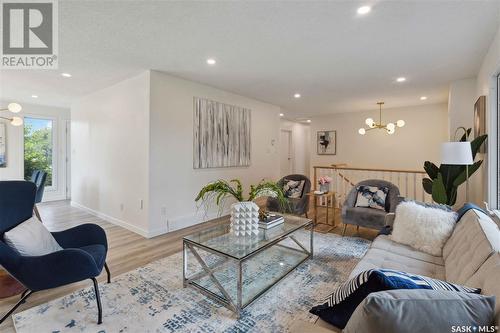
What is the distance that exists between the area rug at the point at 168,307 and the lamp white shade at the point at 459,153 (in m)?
1.70

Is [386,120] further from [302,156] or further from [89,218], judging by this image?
[89,218]

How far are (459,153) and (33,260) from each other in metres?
4.02

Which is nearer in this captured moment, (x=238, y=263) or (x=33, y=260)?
(x=33, y=260)

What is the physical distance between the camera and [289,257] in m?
2.96

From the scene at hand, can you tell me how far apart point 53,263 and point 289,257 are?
230 centimetres

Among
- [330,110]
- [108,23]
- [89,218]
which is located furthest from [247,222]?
[330,110]

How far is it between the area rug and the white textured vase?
1.97 ft

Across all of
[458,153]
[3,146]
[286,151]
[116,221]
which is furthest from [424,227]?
[3,146]

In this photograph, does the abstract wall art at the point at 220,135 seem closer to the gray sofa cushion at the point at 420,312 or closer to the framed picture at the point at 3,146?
the gray sofa cushion at the point at 420,312

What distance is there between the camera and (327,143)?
759 cm

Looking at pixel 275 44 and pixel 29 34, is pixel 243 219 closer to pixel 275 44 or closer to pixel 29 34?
pixel 275 44

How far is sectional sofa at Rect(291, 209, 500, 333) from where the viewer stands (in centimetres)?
107

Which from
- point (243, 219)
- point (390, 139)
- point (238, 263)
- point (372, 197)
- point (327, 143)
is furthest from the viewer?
point (327, 143)

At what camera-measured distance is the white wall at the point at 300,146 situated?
372 inches
